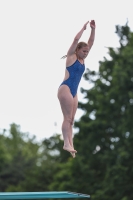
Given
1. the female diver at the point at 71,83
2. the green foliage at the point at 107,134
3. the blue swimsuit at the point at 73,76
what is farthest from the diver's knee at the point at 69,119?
the green foliage at the point at 107,134

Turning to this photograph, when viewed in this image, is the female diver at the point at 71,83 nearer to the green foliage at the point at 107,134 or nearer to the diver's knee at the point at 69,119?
the diver's knee at the point at 69,119

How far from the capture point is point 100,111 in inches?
1479

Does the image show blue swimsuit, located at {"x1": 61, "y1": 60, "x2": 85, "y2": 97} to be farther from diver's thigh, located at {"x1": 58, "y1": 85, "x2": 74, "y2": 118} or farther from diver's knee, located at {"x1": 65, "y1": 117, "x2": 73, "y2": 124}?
diver's knee, located at {"x1": 65, "y1": 117, "x2": 73, "y2": 124}

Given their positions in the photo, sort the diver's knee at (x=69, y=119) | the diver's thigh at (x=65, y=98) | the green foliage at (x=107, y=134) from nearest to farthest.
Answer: the diver's thigh at (x=65, y=98), the diver's knee at (x=69, y=119), the green foliage at (x=107, y=134)

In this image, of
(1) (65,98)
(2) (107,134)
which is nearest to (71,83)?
(1) (65,98)

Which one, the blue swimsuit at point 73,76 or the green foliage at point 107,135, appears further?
the green foliage at point 107,135

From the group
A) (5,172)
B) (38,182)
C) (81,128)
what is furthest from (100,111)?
(5,172)

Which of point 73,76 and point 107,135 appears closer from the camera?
point 73,76

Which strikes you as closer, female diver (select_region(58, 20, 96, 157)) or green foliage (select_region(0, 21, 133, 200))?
female diver (select_region(58, 20, 96, 157))

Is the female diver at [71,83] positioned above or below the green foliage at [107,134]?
below

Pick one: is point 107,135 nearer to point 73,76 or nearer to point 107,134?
point 107,134

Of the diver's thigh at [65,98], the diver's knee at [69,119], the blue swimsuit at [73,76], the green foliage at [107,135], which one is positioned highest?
the green foliage at [107,135]

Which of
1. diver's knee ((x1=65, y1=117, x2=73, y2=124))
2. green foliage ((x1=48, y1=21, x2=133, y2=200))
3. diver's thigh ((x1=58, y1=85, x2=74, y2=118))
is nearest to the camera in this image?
diver's thigh ((x1=58, y1=85, x2=74, y2=118))

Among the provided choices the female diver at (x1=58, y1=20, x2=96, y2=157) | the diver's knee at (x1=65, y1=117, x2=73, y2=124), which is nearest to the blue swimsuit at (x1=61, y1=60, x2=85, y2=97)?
the female diver at (x1=58, y1=20, x2=96, y2=157)
